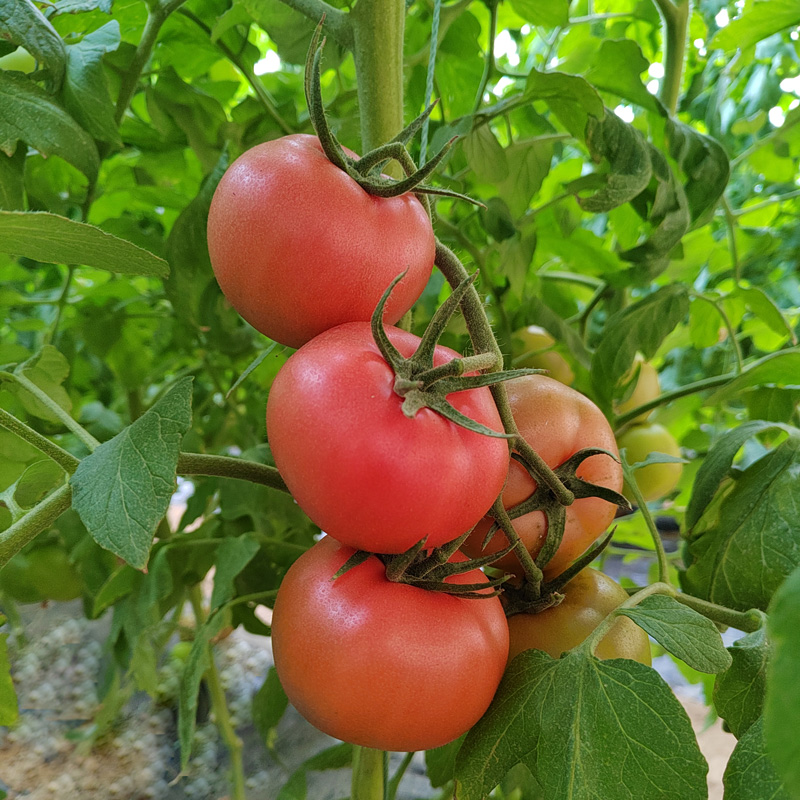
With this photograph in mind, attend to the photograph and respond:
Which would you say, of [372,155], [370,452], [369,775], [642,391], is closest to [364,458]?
[370,452]

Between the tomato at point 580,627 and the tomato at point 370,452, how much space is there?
0.12m

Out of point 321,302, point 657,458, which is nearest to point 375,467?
point 321,302

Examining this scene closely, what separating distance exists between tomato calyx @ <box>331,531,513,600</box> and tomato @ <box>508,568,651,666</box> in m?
0.07

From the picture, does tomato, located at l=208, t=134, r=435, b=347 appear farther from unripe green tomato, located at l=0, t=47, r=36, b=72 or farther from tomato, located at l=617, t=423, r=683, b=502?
tomato, located at l=617, t=423, r=683, b=502

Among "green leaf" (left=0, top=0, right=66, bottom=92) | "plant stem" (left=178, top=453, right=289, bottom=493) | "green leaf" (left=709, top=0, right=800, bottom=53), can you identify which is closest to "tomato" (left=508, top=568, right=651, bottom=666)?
"plant stem" (left=178, top=453, right=289, bottom=493)

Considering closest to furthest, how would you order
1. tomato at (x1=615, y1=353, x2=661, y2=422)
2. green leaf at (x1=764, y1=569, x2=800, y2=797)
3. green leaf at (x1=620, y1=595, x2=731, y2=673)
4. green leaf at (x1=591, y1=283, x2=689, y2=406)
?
green leaf at (x1=764, y1=569, x2=800, y2=797) → green leaf at (x1=620, y1=595, x2=731, y2=673) → green leaf at (x1=591, y1=283, x2=689, y2=406) → tomato at (x1=615, y1=353, x2=661, y2=422)

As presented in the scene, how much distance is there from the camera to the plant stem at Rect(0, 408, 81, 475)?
0.87 ft

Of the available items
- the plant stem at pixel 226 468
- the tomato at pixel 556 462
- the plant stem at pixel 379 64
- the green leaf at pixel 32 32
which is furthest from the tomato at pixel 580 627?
the green leaf at pixel 32 32

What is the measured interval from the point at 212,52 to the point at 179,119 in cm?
7

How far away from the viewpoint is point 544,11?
0.47 metres

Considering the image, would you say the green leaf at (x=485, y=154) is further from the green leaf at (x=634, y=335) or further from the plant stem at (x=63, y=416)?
the plant stem at (x=63, y=416)

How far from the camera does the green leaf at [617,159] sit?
39cm

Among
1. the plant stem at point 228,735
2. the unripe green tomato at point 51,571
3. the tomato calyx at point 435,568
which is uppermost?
the tomato calyx at point 435,568

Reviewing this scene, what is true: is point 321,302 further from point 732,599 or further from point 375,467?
point 732,599
